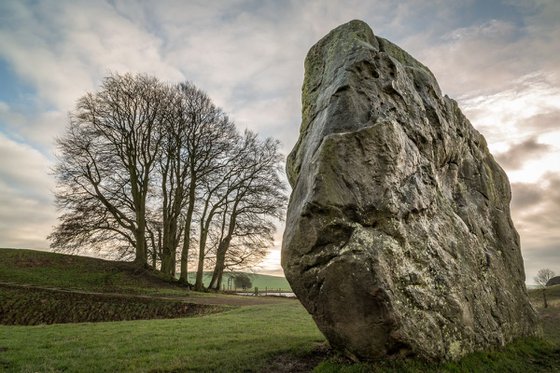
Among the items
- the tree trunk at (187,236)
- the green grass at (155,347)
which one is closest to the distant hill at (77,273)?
the tree trunk at (187,236)

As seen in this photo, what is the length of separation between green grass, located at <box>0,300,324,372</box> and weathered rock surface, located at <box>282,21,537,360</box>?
115 inches

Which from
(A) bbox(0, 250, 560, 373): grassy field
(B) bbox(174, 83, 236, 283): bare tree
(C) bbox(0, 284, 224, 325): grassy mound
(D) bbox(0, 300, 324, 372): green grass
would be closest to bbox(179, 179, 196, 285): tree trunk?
(B) bbox(174, 83, 236, 283): bare tree

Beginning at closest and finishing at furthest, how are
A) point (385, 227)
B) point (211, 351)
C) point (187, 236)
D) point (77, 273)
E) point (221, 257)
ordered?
1. point (385, 227)
2. point (211, 351)
3. point (77, 273)
4. point (187, 236)
5. point (221, 257)

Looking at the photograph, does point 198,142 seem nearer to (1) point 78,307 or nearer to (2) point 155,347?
(1) point 78,307

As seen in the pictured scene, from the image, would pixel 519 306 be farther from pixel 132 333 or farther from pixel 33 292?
pixel 33 292

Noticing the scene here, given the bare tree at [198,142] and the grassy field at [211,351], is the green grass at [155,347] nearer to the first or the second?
the grassy field at [211,351]

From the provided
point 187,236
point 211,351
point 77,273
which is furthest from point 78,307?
point 211,351

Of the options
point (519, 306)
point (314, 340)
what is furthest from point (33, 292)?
point (519, 306)

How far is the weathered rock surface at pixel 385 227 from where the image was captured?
21.7ft

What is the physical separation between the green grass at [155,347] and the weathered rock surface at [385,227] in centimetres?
292

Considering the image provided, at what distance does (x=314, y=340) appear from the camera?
35.0ft

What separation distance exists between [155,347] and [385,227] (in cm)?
715

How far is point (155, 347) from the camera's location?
10.1m

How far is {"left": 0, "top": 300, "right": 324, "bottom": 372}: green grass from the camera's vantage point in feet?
26.8
